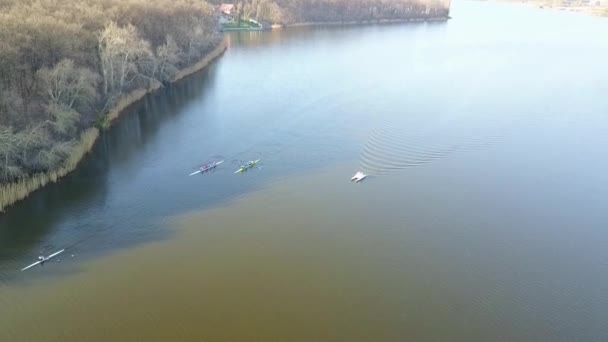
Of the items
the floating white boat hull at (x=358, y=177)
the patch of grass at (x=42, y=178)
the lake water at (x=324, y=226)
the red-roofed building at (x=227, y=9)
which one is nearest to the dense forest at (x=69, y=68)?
the patch of grass at (x=42, y=178)

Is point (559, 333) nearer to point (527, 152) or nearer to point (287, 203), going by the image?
point (287, 203)

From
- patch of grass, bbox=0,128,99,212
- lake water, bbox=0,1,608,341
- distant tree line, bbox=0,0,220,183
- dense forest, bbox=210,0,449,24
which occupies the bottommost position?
lake water, bbox=0,1,608,341

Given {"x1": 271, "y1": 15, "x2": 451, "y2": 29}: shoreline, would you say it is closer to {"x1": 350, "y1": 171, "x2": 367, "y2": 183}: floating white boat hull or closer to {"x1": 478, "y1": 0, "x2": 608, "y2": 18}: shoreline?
{"x1": 478, "y1": 0, "x2": 608, "y2": 18}: shoreline

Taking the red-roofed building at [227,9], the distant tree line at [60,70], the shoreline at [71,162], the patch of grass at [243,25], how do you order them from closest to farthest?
the shoreline at [71,162], the distant tree line at [60,70], the patch of grass at [243,25], the red-roofed building at [227,9]

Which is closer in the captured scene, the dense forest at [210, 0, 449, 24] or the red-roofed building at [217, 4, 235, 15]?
the dense forest at [210, 0, 449, 24]

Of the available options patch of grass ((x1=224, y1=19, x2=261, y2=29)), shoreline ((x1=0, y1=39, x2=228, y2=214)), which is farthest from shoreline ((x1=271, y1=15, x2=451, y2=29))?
shoreline ((x1=0, y1=39, x2=228, y2=214))

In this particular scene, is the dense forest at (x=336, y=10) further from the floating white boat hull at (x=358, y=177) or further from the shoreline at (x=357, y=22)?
the floating white boat hull at (x=358, y=177)

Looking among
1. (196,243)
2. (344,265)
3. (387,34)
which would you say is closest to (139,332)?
(196,243)
